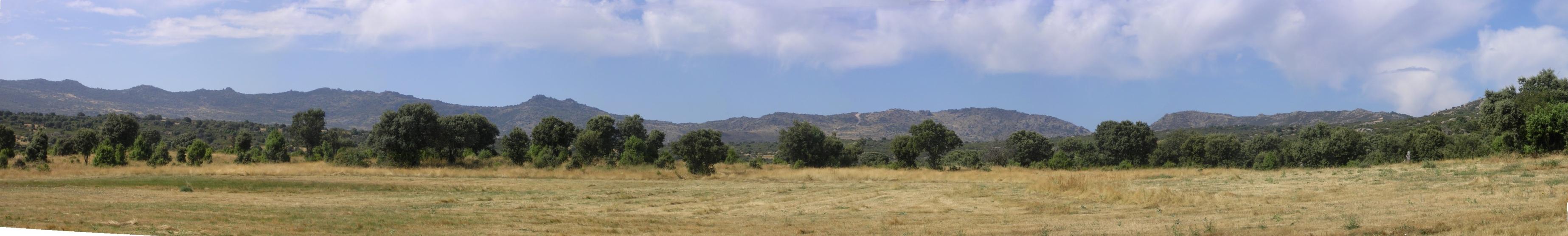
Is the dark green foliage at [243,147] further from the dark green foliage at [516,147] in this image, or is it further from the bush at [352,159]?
the dark green foliage at [516,147]

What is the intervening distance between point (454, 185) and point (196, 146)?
29233mm

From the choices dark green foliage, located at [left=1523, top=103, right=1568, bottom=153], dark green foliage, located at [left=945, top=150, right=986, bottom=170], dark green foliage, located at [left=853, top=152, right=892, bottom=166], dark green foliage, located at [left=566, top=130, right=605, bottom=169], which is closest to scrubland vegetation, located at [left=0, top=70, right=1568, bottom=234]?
dark green foliage, located at [left=1523, top=103, right=1568, bottom=153]

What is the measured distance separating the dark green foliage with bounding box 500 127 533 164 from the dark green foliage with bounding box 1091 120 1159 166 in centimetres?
3933

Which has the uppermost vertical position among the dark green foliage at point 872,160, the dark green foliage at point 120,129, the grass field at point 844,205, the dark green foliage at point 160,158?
the dark green foliage at point 120,129

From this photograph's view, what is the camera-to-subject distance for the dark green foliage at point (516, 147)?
54.3 m

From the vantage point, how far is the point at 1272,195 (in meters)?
18.9

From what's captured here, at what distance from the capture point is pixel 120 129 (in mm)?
55375

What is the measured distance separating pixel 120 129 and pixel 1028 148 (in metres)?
62.6

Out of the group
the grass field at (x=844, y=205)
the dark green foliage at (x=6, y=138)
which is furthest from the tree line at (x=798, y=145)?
the grass field at (x=844, y=205)

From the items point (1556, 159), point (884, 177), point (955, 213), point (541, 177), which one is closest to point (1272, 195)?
point (955, 213)

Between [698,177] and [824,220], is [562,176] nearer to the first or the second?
[698,177]

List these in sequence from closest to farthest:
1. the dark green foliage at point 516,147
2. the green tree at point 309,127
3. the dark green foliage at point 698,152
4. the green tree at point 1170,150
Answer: the dark green foliage at point 698,152, the dark green foliage at point 516,147, the green tree at point 1170,150, the green tree at point 309,127

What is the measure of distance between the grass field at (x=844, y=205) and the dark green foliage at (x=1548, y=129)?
121 inches

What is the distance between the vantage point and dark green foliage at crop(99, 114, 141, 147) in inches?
2172
